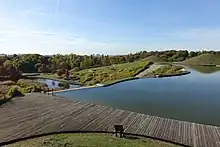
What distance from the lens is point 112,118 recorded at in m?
9.77

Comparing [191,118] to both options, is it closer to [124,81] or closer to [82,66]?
[124,81]

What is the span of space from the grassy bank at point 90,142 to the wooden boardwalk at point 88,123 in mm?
504

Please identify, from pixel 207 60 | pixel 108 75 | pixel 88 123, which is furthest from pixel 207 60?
pixel 88 123

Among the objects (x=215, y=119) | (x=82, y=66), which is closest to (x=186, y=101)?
(x=215, y=119)

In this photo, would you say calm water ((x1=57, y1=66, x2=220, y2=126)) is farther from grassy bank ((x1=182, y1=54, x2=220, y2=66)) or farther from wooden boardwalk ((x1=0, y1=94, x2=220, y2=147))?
grassy bank ((x1=182, y1=54, x2=220, y2=66))

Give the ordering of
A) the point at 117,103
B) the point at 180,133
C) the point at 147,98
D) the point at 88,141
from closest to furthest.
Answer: the point at 88,141, the point at 180,133, the point at 117,103, the point at 147,98

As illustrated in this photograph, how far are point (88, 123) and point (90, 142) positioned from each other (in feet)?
7.76

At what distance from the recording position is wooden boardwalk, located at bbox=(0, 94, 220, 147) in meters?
7.79

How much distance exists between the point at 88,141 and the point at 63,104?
5536 millimetres

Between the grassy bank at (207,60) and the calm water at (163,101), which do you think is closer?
the calm water at (163,101)

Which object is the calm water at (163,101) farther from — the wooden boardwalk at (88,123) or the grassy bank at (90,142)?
the grassy bank at (90,142)

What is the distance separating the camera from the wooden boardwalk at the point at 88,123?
7794mm

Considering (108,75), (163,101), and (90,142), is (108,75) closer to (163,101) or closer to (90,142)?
(163,101)

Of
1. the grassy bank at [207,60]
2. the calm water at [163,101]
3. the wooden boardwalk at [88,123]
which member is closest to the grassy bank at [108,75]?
the calm water at [163,101]
